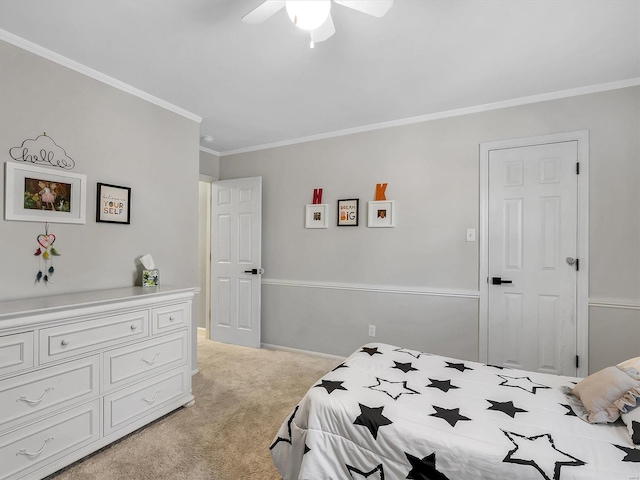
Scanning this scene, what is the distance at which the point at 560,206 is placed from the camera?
274 centimetres

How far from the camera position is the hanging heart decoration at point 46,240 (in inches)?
84.7

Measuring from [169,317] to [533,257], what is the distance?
9.85 ft

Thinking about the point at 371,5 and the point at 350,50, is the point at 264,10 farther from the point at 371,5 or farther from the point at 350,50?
the point at 350,50

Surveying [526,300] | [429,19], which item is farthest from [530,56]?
[526,300]

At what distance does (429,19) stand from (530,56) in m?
0.87

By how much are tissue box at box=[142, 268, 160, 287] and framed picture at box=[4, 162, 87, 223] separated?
1.93 ft

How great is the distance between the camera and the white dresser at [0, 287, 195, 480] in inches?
65.1

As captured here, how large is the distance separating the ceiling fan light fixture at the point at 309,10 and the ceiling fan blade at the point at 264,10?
1.8 inches

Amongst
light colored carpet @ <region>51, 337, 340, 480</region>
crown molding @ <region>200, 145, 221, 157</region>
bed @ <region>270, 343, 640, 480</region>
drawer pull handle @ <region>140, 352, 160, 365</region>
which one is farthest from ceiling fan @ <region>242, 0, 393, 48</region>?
crown molding @ <region>200, 145, 221, 157</region>

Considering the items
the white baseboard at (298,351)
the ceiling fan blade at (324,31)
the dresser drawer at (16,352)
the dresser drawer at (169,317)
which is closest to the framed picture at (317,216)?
the white baseboard at (298,351)

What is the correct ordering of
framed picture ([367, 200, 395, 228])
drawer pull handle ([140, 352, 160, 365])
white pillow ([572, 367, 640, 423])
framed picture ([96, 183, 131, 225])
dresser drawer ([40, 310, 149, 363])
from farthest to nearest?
framed picture ([367, 200, 395, 228])
framed picture ([96, 183, 131, 225])
drawer pull handle ([140, 352, 160, 365])
dresser drawer ([40, 310, 149, 363])
white pillow ([572, 367, 640, 423])

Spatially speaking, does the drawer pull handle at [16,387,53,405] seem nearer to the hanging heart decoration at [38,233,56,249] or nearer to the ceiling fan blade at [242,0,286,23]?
the hanging heart decoration at [38,233,56,249]

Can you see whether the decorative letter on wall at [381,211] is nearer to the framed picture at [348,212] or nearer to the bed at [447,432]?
the framed picture at [348,212]

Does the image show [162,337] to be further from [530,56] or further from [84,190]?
[530,56]
